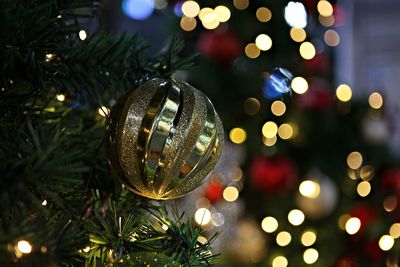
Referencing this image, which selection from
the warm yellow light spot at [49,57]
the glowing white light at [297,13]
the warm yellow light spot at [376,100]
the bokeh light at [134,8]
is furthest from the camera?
the bokeh light at [134,8]

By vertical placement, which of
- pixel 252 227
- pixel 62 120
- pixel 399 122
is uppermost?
pixel 62 120

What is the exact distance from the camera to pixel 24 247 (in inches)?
13.4

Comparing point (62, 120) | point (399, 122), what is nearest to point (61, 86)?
point (62, 120)

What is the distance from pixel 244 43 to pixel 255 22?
0.05 m

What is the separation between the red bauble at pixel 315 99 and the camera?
147 centimetres

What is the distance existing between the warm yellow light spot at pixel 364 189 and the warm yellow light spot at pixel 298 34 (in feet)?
1.19

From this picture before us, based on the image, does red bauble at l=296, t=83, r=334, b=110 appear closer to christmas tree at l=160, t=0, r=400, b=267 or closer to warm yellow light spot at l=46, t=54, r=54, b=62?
christmas tree at l=160, t=0, r=400, b=267

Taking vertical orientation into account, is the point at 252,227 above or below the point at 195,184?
below

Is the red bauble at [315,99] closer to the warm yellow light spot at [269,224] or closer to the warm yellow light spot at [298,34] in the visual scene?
the warm yellow light spot at [298,34]

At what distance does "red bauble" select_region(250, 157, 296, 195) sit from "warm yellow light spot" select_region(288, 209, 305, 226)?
6cm

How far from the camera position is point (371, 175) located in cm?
147

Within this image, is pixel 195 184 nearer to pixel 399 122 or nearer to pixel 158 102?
pixel 158 102

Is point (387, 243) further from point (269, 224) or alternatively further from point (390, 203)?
point (269, 224)

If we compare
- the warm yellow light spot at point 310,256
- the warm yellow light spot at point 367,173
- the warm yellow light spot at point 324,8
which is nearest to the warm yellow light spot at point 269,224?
the warm yellow light spot at point 310,256
